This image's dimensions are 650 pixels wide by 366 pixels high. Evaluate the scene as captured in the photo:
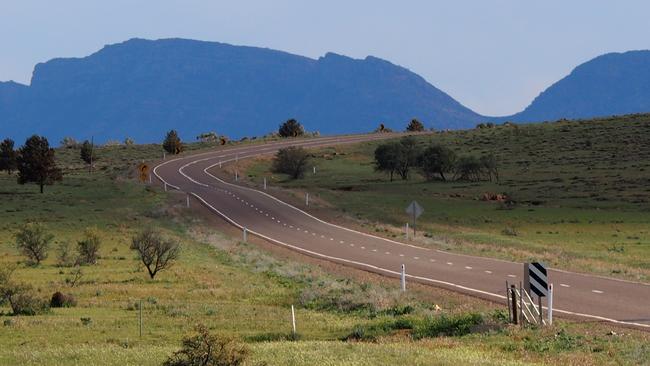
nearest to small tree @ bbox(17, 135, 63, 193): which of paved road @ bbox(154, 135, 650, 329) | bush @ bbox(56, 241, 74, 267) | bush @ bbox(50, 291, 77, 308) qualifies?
paved road @ bbox(154, 135, 650, 329)

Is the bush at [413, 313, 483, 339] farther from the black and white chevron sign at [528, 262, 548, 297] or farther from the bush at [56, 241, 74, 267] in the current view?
the bush at [56, 241, 74, 267]

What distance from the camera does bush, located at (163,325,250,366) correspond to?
12867 mm

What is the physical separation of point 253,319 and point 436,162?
212ft

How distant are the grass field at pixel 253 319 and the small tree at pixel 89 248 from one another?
0.65 meters

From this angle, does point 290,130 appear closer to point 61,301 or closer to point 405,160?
point 405,160

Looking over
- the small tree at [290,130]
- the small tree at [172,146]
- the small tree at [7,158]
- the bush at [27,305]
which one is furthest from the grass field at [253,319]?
the small tree at [290,130]

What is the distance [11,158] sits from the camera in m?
87.1

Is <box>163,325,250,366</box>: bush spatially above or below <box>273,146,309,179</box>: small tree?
below

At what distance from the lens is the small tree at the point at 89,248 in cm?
3831

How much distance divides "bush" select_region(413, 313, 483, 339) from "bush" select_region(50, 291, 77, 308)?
11280 millimetres

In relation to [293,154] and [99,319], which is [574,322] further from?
[293,154]

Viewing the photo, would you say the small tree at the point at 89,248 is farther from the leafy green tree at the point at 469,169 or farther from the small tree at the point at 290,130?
the small tree at the point at 290,130

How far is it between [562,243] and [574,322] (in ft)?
86.7

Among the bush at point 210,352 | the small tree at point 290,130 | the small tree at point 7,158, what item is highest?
the small tree at point 290,130
